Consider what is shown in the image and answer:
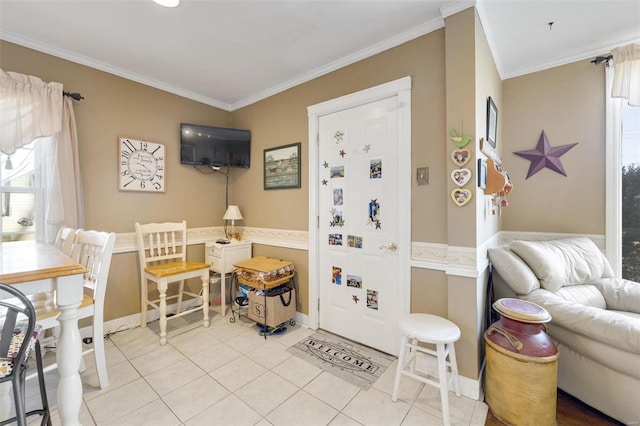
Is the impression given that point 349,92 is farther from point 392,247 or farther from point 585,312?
point 585,312

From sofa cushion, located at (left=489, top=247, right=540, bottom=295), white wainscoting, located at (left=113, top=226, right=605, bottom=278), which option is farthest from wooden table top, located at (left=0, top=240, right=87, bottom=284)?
sofa cushion, located at (left=489, top=247, right=540, bottom=295)

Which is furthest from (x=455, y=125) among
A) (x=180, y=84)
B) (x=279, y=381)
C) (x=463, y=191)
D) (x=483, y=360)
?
(x=180, y=84)

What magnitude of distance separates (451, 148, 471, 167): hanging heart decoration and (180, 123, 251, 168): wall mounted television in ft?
7.63

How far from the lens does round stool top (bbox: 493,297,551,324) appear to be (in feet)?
4.98

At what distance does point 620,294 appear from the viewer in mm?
2021

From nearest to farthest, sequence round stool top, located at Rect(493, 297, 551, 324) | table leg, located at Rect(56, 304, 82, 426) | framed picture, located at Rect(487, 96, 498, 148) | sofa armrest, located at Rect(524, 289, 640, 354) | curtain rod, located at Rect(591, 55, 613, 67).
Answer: table leg, located at Rect(56, 304, 82, 426) → sofa armrest, located at Rect(524, 289, 640, 354) → round stool top, located at Rect(493, 297, 551, 324) → framed picture, located at Rect(487, 96, 498, 148) → curtain rod, located at Rect(591, 55, 613, 67)

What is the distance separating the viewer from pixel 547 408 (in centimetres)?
147

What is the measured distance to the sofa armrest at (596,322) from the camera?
55.6 inches

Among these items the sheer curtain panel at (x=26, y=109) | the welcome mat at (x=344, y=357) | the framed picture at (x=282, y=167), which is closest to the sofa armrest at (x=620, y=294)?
the welcome mat at (x=344, y=357)

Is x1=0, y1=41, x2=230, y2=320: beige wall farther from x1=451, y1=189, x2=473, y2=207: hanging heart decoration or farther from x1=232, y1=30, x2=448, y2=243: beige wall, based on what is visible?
x1=451, y1=189, x2=473, y2=207: hanging heart decoration

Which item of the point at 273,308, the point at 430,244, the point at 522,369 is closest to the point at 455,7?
the point at 430,244

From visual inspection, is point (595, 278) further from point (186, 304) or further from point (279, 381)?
point (186, 304)

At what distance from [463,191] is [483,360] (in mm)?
1229

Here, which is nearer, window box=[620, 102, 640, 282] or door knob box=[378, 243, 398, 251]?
door knob box=[378, 243, 398, 251]
